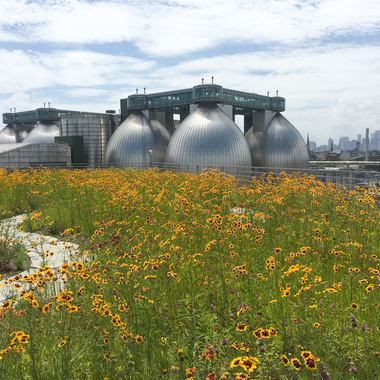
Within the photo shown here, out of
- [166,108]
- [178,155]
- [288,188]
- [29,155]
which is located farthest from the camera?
[166,108]

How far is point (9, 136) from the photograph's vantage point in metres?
67.0

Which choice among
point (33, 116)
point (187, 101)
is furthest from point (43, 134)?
point (187, 101)

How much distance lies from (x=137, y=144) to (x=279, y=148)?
15165mm

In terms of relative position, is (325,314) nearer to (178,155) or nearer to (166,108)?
(178,155)

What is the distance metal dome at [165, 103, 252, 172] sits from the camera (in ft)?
99.2

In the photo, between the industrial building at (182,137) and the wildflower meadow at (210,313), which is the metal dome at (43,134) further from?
the wildflower meadow at (210,313)

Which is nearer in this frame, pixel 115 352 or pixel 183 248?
pixel 115 352

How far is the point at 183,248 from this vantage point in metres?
6.41

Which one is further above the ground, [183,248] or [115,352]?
[183,248]

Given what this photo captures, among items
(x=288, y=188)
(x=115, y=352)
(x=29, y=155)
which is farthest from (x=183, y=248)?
(x=29, y=155)

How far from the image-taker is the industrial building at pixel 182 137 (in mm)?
30891

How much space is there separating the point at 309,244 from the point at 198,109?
91.7 feet

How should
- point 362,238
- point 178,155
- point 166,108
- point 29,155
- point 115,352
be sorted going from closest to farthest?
1. point 115,352
2. point 362,238
3. point 178,155
4. point 29,155
5. point 166,108

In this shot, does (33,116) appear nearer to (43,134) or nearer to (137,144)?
(43,134)
